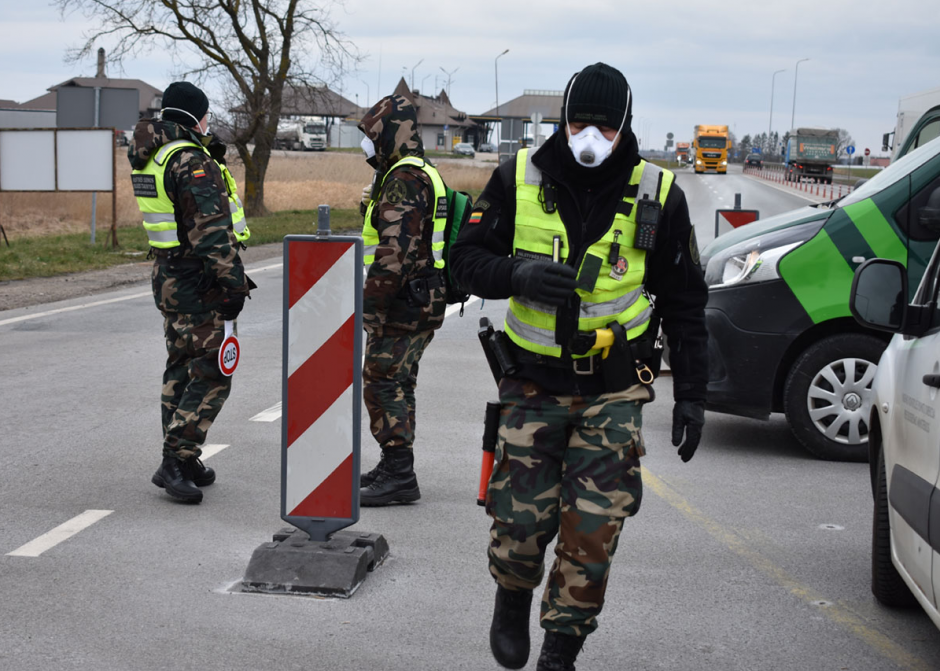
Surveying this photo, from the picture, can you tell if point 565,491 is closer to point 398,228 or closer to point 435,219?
point 398,228

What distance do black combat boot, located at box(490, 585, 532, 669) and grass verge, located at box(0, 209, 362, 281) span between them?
45.2 ft

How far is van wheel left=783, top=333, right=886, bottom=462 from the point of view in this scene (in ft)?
22.0

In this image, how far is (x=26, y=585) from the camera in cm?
448

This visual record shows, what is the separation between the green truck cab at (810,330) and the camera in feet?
21.7

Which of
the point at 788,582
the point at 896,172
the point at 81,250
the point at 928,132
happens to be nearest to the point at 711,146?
the point at 81,250

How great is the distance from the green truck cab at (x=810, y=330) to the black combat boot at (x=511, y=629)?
3328mm

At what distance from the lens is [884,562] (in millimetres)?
4371

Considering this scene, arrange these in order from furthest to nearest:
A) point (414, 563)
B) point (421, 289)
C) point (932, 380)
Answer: point (421, 289) < point (414, 563) < point (932, 380)

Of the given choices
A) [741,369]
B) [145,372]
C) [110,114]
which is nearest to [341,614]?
[741,369]

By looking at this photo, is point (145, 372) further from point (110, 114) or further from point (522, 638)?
point (110, 114)

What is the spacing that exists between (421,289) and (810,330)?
257 cm

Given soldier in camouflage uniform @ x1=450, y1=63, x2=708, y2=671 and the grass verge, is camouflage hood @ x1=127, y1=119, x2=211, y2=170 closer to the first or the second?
soldier in camouflage uniform @ x1=450, y1=63, x2=708, y2=671

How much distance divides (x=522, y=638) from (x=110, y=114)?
2095cm

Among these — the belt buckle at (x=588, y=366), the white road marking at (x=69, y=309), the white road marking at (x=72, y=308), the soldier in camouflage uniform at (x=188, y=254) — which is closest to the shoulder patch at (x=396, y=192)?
the soldier in camouflage uniform at (x=188, y=254)
